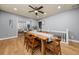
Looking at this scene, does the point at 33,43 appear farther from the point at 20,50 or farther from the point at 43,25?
the point at 43,25

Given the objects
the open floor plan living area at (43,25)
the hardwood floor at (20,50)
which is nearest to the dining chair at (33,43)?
the open floor plan living area at (43,25)

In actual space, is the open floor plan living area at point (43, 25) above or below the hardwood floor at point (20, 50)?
above

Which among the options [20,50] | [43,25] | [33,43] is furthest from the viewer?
[33,43]

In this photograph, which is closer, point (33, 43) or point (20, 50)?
point (20, 50)

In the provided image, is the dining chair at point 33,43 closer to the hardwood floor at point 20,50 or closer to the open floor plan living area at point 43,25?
the open floor plan living area at point 43,25

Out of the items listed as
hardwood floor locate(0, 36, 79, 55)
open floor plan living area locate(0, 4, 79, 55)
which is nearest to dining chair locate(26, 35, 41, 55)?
open floor plan living area locate(0, 4, 79, 55)

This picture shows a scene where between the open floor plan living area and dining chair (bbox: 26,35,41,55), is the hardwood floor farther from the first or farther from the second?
dining chair (bbox: 26,35,41,55)

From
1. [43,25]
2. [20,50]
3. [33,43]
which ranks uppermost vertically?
[43,25]

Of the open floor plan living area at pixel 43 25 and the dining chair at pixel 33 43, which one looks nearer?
the open floor plan living area at pixel 43 25

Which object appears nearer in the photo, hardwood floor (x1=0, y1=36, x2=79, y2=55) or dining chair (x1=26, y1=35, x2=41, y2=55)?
hardwood floor (x1=0, y1=36, x2=79, y2=55)

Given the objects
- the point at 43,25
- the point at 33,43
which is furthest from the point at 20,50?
the point at 43,25
